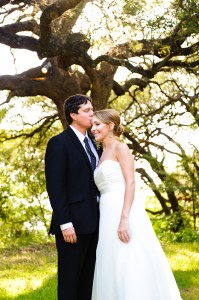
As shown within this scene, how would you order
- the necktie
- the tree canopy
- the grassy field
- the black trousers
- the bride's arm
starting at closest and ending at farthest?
the bride's arm, the black trousers, the necktie, the grassy field, the tree canopy

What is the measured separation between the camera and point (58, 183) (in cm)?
482

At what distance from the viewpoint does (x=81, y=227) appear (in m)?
4.88

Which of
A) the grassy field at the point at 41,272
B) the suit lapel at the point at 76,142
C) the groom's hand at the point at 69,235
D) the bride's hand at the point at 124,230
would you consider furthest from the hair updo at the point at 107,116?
the grassy field at the point at 41,272

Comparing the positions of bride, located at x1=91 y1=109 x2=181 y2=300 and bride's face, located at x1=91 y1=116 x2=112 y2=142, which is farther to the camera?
bride's face, located at x1=91 y1=116 x2=112 y2=142

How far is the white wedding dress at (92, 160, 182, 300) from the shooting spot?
4.80 meters

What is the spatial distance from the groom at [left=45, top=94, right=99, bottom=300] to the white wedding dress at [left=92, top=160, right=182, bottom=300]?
12 cm

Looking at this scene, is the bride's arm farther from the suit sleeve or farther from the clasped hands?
the suit sleeve

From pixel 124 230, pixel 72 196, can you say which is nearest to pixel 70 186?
pixel 72 196

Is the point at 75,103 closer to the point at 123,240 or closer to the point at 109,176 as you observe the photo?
the point at 109,176

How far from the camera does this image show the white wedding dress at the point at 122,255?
4.80m

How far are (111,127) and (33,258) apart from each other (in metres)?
4.99

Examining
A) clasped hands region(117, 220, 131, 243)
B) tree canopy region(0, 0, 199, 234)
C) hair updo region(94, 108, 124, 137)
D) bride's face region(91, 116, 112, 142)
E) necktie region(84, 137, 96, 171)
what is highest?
tree canopy region(0, 0, 199, 234)

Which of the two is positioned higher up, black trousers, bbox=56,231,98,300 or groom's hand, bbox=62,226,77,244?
groom's hand, bbox=62,226,77,244

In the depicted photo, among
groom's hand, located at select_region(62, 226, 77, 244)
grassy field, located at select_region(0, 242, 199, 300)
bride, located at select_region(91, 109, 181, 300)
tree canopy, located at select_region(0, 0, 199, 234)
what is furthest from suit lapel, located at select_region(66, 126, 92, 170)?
tree canopy, located at select_region(0, 0, 199, 234)
